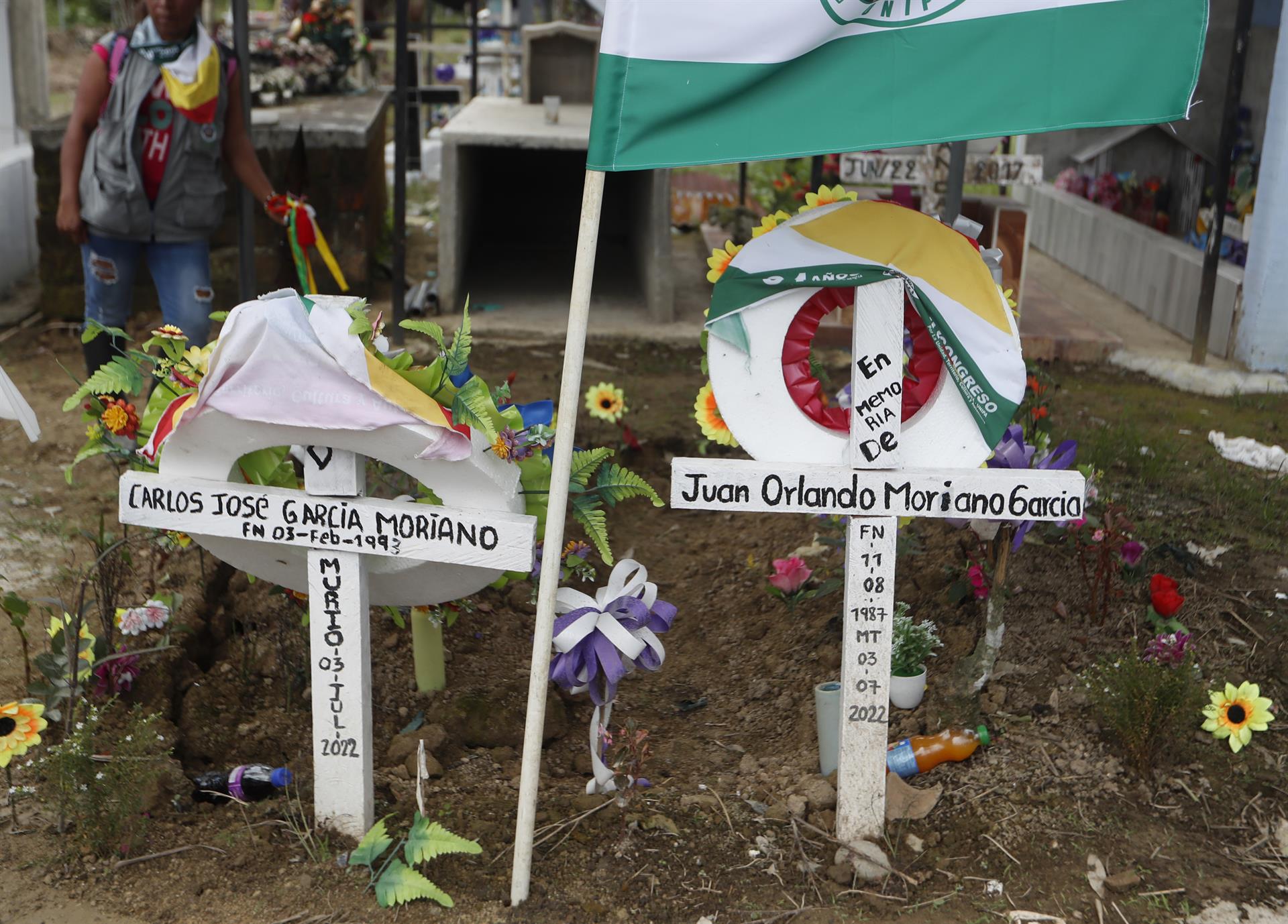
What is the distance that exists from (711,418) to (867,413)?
36cm

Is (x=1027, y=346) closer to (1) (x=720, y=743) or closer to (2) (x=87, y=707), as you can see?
(1) (x=720, y=743)

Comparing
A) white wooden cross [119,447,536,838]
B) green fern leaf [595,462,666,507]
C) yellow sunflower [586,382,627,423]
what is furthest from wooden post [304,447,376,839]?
yellow sunflower [586,382,627,423]

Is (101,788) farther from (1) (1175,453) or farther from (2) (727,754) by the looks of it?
(1) (1175,453)

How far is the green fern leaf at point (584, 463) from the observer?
2777 millimetres

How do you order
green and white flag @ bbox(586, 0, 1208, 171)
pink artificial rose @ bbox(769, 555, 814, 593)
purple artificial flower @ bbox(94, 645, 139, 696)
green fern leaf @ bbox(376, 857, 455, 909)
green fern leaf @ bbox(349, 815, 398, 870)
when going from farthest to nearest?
pink artificial rose @ bbox(769, 555, 814, 593) → purple artificial flower @ bbox(94, 645, 139, 696) → green fern leaf @ bbox(349, 815, 398, 870) → green fern leaf @ bbox(376, 857, 455, 909) → green and white flag @ bbox(586, 0, 1208, 171)

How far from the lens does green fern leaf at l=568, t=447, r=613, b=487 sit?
2.78 m

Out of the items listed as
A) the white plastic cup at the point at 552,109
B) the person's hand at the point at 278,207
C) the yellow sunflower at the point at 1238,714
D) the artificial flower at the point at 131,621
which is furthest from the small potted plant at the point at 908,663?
the white plastic cup at the point at 552,109

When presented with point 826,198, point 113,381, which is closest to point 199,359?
point 113,381

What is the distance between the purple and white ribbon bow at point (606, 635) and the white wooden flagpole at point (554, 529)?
14 cm

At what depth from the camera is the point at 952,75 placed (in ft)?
7.54

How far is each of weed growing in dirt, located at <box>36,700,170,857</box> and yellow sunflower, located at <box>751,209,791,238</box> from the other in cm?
157

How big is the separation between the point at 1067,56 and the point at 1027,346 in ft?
14.6

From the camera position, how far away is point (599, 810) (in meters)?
2.72

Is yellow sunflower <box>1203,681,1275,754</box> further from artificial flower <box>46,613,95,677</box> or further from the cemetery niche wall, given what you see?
artificial flower <box>46,613,95,677</box>
